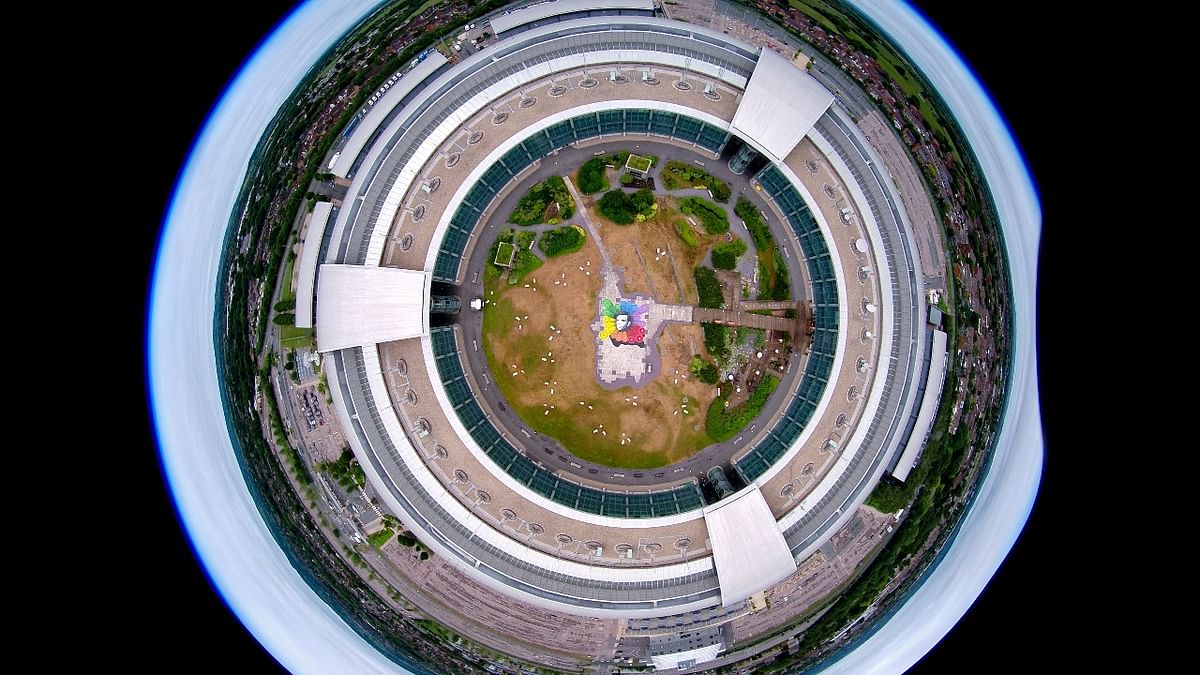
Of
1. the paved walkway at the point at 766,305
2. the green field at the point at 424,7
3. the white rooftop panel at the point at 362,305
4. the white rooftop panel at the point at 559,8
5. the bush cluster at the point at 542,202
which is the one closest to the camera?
the white rooftop panel at the point at 362,305

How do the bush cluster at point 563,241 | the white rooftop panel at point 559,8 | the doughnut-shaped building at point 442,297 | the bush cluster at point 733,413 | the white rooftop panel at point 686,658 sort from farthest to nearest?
the bush cluster at point 733,413, the bush cluster at point 563,241, the white rooftop panel at point 686,658, the white rooftop panel at point 559,8, the doughnut-shaped building at point 442,297

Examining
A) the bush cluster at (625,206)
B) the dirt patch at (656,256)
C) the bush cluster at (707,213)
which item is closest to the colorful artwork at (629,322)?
the dirt patch at (656,256)

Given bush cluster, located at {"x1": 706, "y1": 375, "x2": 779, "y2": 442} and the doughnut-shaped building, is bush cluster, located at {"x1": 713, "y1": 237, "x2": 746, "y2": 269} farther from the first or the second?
bush cluster, located at {"x1": 706, "y1": 375, "x2": 779, "y2": 442}

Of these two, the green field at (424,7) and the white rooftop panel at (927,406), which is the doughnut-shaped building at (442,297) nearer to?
the white rooftop panel at (927,406)

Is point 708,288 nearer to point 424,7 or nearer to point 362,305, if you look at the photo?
point 362,305

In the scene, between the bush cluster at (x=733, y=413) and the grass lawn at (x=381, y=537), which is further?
the bush cluster at (x=733, y=413)

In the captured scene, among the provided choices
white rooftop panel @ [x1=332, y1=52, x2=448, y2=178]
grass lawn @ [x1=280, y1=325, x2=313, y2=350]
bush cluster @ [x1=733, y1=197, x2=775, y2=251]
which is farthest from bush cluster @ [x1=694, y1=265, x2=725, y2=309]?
grass lawn @ [x1=280, y1=325, x2=313, y2=350]
